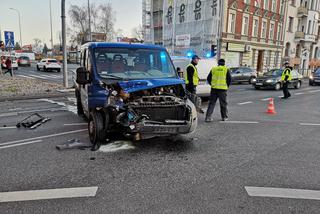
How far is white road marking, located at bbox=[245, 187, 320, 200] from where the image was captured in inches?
135

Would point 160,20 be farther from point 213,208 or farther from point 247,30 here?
point 213,208

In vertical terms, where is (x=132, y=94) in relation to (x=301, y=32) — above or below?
below

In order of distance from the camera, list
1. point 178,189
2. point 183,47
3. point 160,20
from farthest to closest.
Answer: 1. point 160,20
2. point 183,47
3. point 178,189

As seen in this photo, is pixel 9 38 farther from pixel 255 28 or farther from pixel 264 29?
pixel 264 29

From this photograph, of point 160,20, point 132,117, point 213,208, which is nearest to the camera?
point 213,208

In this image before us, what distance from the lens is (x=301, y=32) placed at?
40219mm

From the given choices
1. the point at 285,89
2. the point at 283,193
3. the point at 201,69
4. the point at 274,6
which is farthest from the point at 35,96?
the point at 274,6

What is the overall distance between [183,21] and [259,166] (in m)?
30.1

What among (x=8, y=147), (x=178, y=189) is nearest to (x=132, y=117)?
(x=178, y=189)

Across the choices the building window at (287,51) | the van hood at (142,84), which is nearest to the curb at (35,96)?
the van hood at (142,84)

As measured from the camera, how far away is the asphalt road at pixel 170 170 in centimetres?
317

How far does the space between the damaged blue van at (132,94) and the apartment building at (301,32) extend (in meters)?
38.7

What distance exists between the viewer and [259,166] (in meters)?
4.42

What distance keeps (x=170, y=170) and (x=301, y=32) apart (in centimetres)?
4396
